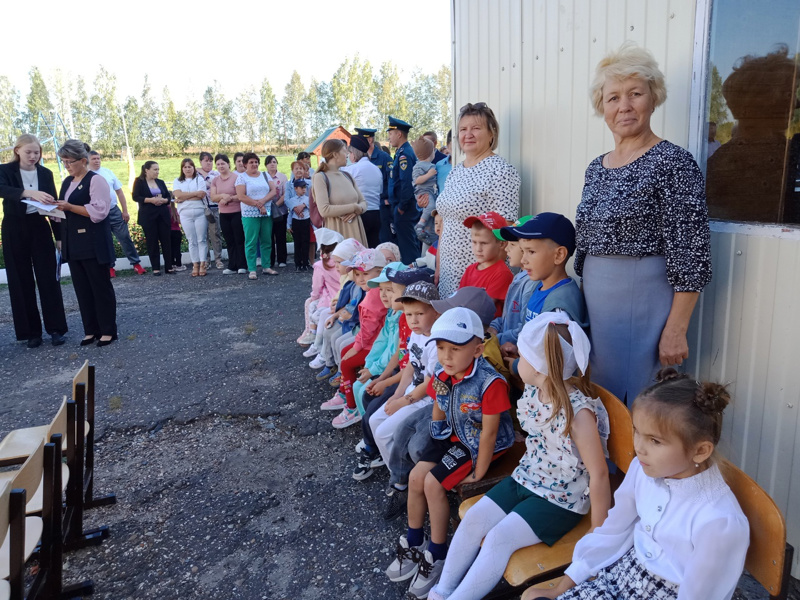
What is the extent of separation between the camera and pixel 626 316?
2309 mm

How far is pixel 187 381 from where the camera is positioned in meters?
5.12

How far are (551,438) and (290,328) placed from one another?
492 cm

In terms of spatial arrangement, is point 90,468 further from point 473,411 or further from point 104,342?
point 104,342

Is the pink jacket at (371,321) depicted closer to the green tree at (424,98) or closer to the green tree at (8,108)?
the green tree at (8,108)

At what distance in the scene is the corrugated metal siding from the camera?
7.18ft

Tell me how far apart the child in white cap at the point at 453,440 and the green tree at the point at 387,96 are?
38.5 m

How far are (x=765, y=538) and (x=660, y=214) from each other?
3.88 feet

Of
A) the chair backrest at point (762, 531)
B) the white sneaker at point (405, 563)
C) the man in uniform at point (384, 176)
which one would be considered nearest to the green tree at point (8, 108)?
the man in uniform at point (384, 176)

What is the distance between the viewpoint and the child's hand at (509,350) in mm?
2703

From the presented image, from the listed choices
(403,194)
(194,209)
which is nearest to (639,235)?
(403,194)

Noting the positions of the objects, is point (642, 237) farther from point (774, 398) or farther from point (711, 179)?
point (774, 398)

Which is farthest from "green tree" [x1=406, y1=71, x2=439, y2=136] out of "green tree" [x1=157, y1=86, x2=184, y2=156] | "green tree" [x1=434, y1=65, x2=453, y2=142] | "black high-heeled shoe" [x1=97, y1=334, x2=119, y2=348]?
"black high-heeled shoe" [x1=97, y1=334, x2=119, y2=348]

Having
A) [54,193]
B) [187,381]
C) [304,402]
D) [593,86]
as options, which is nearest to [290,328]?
[187,381]

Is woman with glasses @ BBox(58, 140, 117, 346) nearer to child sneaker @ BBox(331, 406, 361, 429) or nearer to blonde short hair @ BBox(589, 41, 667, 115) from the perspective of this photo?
child sneaker @ BBox(331, 406, 361, 429)
